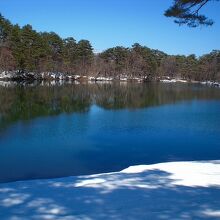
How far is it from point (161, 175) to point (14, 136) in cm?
760

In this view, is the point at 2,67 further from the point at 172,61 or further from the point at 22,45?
the point at 172,61

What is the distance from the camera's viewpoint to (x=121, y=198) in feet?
15.0

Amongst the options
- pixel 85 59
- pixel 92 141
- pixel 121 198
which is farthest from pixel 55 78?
pixel 121 198

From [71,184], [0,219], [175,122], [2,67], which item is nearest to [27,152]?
[71,184]

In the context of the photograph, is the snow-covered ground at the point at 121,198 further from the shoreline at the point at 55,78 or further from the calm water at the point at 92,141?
the shoreline at the point at 55,78

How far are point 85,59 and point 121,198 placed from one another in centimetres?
6378

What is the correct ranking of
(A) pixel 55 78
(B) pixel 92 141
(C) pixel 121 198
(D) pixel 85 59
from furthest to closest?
(D) pixel 85 59, (A) pixel 55 78, (B) pixel 92 141, (C) pixel 121 198

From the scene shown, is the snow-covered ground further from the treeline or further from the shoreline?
the treeline

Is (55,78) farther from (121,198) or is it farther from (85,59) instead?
(121,198)

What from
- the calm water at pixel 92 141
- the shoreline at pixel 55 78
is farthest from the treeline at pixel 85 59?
the calm water at pixel 92 141

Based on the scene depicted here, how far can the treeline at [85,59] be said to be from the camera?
165 ft

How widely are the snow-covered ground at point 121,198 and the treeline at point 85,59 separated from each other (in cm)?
4399

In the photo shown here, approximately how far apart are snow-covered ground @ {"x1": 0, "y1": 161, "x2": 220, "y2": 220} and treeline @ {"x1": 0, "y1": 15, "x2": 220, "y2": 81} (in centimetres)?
4399

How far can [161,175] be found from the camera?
6.43m
